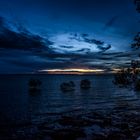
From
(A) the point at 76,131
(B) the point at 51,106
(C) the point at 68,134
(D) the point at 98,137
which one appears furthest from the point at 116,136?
(B) the point at 51,106

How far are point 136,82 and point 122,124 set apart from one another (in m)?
18.8

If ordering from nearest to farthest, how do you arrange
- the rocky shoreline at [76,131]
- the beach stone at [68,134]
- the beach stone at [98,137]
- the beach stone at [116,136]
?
the beach stone at [116,136], the beach stone at [98,137], the beach stone at [68,134], the rocky shoreline at [76,131]

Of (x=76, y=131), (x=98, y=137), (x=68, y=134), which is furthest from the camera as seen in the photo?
(x=76, y=131)

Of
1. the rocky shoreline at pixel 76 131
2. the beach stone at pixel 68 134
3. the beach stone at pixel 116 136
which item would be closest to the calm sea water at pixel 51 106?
the rocky shoreline at pixel 76 131

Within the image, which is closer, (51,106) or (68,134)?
(68,134)

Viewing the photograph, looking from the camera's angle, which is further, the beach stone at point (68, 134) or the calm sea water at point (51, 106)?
the calm sea water at point (51, 106)

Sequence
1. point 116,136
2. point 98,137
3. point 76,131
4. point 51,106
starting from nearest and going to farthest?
point 116,136
point 98,137
point 76,131
point 51,106

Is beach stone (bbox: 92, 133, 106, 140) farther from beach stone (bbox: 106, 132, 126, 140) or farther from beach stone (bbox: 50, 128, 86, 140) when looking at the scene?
beach stone (bbox: 50, 128, 86, 140)

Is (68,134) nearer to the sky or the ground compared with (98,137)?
nearer to the sky

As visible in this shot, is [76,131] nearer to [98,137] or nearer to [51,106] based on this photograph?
[98,137]

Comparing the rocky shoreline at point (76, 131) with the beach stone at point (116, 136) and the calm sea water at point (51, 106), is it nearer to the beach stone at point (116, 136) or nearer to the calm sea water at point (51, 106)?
the beach stone at point (116, 136)

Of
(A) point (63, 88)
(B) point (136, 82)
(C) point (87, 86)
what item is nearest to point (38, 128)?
(B) point (136, 82)

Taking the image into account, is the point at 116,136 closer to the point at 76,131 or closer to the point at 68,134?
the point at 76,131

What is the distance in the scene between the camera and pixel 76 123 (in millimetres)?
38156
